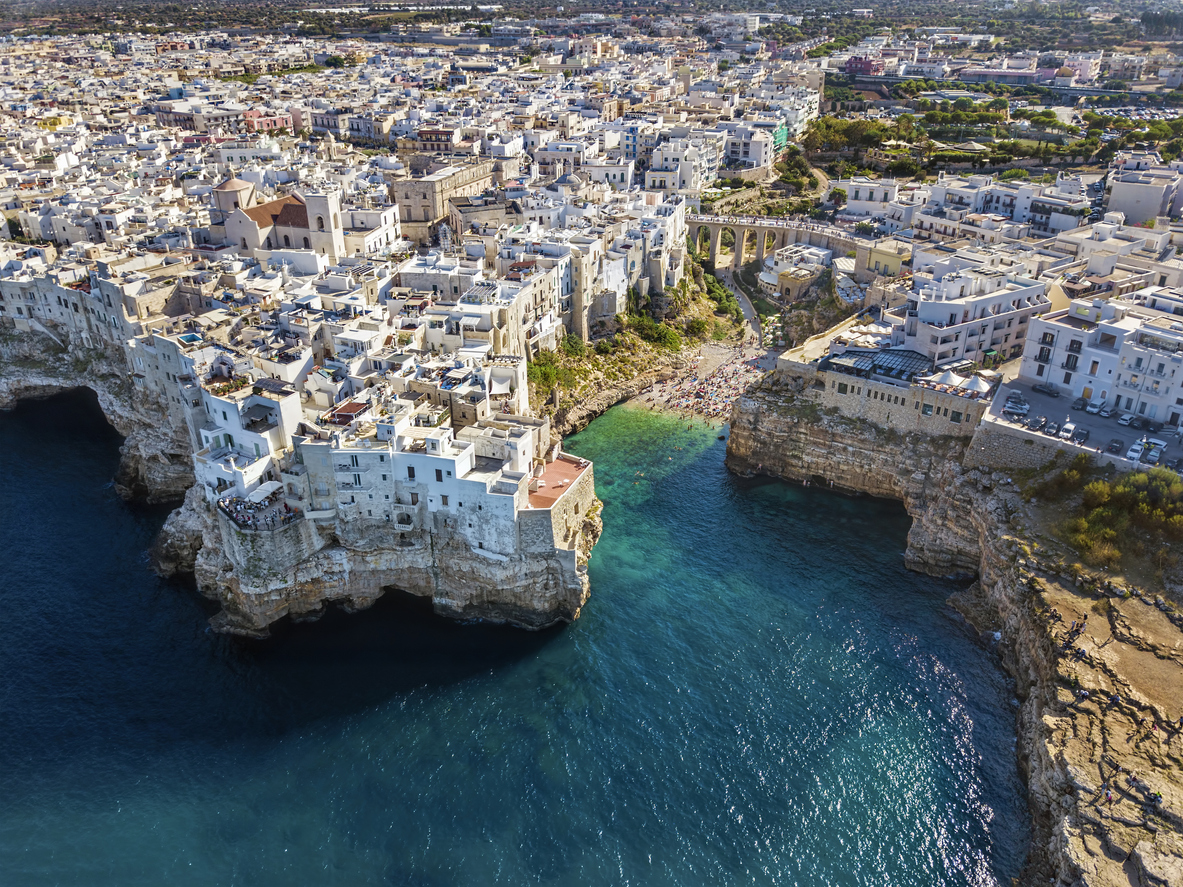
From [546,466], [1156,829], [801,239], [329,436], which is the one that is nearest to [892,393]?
[546,466]

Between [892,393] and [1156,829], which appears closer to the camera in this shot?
[1156,829]

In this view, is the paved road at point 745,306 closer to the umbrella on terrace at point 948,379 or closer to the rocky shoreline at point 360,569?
the umbrella on terrace at point 948,379

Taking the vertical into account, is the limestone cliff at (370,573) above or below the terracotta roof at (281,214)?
below

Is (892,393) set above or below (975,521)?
above

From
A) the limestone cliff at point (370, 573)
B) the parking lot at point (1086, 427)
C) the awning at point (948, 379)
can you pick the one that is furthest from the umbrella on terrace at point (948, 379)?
the limestone cliff at point (370, 573)

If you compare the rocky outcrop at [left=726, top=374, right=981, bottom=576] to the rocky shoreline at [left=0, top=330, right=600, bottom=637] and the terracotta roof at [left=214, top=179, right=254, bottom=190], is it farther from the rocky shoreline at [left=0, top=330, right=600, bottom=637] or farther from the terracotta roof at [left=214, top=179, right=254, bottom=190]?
the terracotta roof at [left=214, top=179, right=254, bottom=190]

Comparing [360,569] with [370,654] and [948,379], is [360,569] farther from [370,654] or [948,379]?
[948,379]

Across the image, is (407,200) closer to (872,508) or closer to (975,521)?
(872,508)
